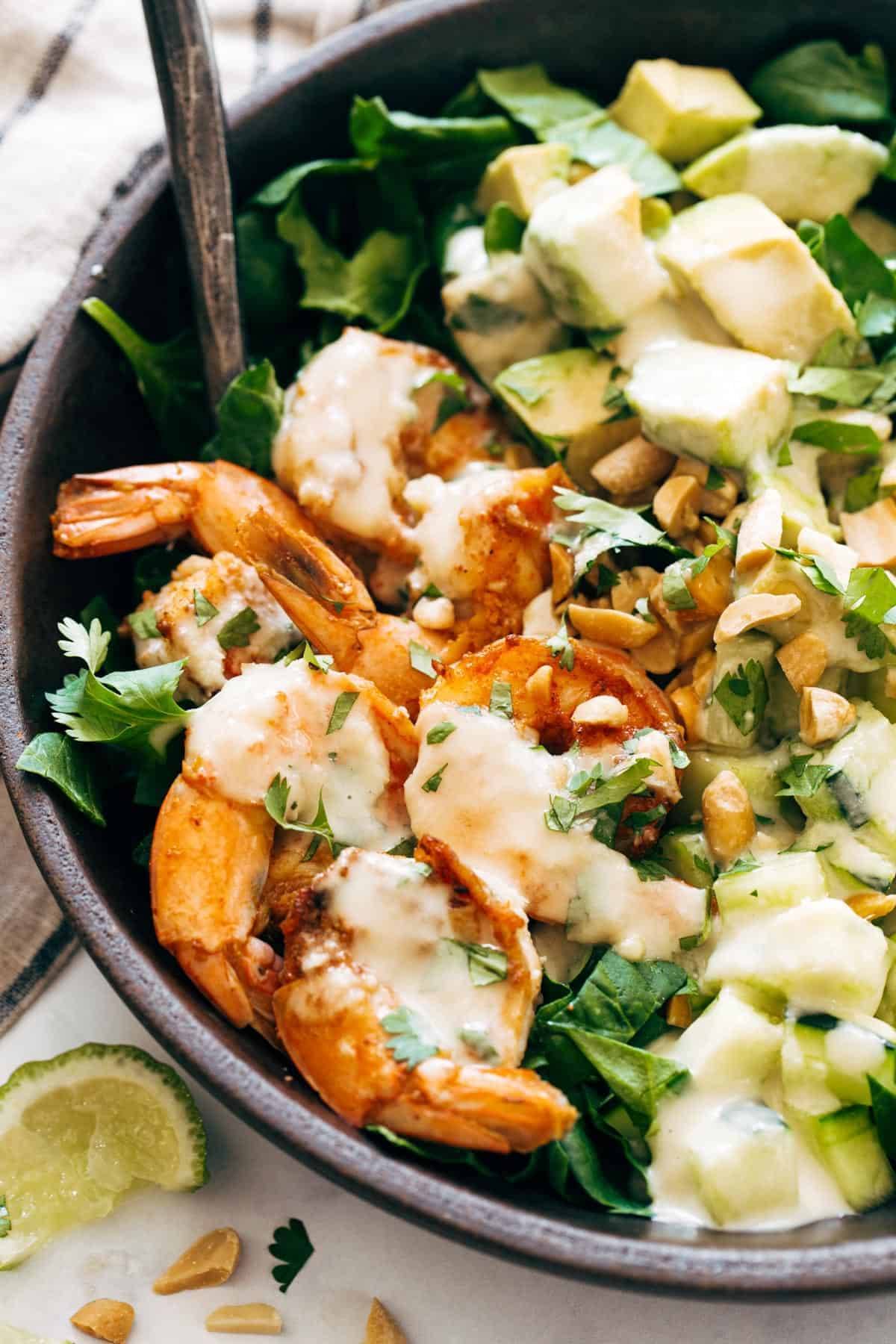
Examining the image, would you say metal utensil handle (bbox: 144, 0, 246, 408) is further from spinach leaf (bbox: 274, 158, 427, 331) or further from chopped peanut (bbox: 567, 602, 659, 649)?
chopped peanut (bbox: 567, 602, 659, 649)

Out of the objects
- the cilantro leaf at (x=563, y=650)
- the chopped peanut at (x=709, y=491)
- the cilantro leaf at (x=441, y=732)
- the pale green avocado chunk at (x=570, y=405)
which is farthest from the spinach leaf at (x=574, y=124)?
the cilantro leaf at (x=441, y=732)

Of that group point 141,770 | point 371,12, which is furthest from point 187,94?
point 141,770

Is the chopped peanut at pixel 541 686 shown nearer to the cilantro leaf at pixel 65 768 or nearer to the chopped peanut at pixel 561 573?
the chopped peanut at pixel 561 573

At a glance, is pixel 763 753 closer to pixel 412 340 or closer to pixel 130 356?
pixel 412 340

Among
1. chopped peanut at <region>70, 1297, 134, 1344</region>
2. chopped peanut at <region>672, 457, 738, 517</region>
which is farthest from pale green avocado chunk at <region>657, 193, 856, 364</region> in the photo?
chopped peanut at <region>70, 1297, 134, 1344</region>

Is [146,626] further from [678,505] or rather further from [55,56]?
[55,56]
